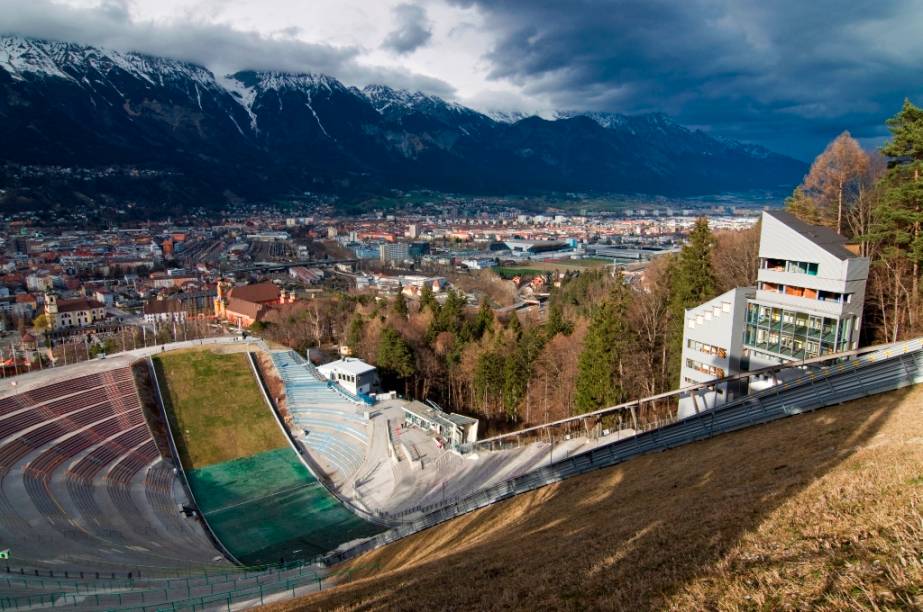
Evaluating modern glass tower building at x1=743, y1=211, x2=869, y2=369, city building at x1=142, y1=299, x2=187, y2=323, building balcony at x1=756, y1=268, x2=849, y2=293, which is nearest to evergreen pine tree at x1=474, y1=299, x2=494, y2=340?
modern glass tower building at x1=743, y1=211, x2=869, y2=369

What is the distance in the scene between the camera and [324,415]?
86.9ft

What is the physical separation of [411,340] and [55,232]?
4615 inches

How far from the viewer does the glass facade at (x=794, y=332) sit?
15.5 metres

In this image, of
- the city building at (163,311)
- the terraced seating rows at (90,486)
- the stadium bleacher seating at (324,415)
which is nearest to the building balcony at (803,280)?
the stadium bleacher seating at (324,415)

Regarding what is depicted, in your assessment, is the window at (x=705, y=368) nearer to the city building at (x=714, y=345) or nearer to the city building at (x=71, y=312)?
the city building at (x=714, y=345)

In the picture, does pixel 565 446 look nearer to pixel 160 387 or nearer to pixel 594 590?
pixel 594 590

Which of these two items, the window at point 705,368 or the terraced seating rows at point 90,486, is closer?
the terraced seating rows at point 90,486

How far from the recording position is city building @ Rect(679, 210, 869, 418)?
15.5m

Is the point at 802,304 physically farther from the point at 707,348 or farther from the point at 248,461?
the point at 248,461

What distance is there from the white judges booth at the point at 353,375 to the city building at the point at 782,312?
16074mm

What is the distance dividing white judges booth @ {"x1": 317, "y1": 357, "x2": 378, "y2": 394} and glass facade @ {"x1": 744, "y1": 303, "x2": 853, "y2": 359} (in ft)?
60.2

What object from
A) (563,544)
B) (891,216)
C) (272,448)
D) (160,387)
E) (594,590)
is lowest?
(272,448)

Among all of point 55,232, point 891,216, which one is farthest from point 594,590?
point 55,232

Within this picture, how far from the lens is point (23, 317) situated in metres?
53.8
